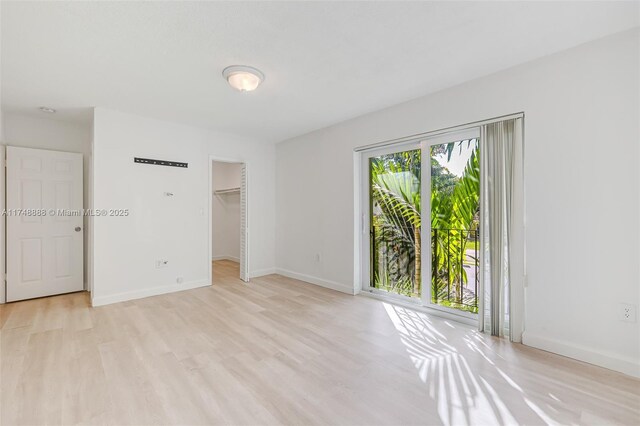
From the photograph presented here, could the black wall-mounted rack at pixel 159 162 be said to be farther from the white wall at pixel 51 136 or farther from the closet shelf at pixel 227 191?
the closet shelf at pixel 227 191

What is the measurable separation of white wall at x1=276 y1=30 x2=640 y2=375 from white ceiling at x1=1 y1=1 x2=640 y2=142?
0.20 m

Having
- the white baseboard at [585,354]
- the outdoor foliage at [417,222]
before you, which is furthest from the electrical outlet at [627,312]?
the outdoor foliage at [417,222]

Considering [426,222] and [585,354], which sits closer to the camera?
[585,354]

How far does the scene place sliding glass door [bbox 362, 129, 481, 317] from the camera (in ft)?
10.1

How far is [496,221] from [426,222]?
2.57ft

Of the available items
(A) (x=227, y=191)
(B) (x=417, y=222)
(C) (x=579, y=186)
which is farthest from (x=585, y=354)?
(A) (x=227, y=191)

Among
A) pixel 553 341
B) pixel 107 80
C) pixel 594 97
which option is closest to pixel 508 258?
pixel 553 341

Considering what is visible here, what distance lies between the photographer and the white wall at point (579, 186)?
2.11m

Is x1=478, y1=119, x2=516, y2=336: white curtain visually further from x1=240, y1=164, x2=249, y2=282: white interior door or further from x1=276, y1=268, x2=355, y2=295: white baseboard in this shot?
x1=240, y1=164, x2=249, y2=282: white interior door

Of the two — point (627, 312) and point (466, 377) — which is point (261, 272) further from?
point (627, 312)

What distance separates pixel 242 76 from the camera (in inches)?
105

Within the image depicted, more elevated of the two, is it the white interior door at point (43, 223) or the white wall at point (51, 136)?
the white wall at point (51, 136)

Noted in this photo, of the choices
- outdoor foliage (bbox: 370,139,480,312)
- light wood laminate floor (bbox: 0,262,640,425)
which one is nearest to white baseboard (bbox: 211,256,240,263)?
light wood laminate floor (bbox: 0,262,640,425)

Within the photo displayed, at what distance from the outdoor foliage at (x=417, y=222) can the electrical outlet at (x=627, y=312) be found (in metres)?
1.14
